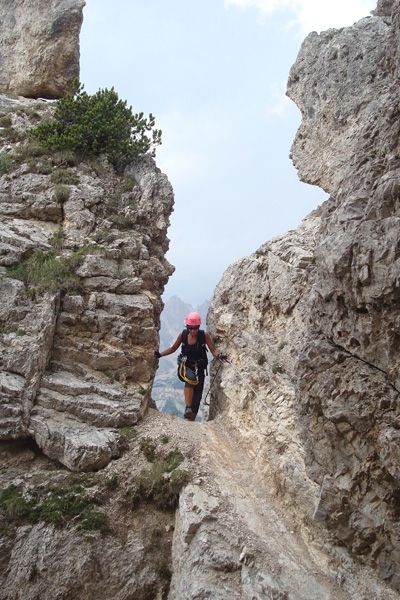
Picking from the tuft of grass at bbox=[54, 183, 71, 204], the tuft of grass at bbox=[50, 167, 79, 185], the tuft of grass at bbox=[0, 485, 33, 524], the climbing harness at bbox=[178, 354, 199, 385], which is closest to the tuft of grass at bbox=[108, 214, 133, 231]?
the tuft of grass at bbox=[54, 183, 71, 204]

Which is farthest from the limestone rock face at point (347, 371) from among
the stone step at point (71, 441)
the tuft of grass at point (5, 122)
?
the tuft of grass at point (5, 122)

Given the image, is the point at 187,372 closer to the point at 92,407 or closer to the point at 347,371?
the point at 92,407

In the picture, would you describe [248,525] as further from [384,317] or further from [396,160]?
[396,160]

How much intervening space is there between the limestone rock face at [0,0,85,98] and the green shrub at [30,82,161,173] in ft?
23.9

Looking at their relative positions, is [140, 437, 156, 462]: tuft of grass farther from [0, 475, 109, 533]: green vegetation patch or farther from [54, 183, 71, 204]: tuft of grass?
[54, 183, 71, 204]: tuft of grass

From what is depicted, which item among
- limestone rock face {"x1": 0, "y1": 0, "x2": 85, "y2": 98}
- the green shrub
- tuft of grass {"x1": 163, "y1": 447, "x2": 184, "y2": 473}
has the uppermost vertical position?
limestone rock face {"x1": 0, "y1": 0, "x2": 85, "y2": 98}

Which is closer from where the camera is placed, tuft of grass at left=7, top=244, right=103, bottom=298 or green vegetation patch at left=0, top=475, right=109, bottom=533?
green vegetation patch at left=0, top=475, right=109, bottom=533

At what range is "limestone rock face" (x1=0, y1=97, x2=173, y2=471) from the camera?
995 cm

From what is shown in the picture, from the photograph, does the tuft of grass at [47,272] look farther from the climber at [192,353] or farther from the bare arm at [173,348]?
the climber at [192,353]

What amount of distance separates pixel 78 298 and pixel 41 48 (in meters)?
20.1

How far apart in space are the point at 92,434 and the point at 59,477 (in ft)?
3.88

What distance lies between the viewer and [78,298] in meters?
12.1

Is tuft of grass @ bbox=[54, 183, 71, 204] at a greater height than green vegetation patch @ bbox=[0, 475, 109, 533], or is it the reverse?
tuft of grass @ bbox=[54, 183, 71, 204]

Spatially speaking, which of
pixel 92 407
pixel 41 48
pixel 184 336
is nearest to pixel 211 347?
pixel 184 336
